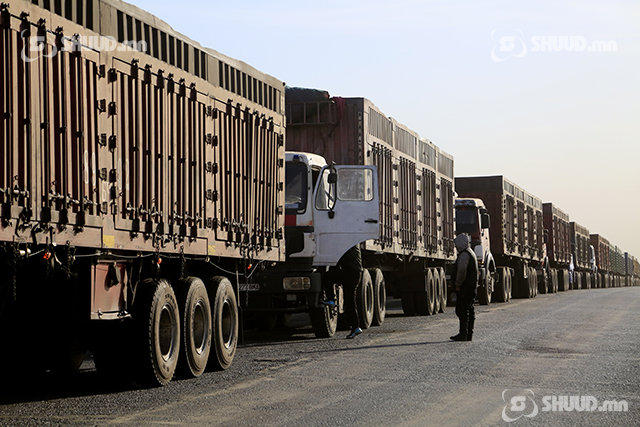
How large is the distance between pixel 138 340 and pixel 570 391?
4072 millimetres

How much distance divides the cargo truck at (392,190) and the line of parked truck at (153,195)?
5cm

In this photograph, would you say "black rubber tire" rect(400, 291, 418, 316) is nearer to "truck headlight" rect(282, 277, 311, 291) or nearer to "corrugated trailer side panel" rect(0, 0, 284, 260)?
"truck headlight" rect(282, 277, 311, 291)

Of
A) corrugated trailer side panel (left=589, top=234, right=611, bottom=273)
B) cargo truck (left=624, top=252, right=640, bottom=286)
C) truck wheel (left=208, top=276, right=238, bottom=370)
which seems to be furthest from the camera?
cargo truck (left=624, top=252, right=640, bottom=286)

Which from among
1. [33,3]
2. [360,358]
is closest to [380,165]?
[360,358]

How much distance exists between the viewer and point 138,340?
420 inches

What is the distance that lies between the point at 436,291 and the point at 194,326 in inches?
593

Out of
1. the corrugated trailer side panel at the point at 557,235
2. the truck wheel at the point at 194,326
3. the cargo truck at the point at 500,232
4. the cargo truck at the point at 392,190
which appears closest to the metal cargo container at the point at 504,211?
the cargo truck at the point at 500,232

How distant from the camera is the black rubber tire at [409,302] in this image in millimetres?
25516

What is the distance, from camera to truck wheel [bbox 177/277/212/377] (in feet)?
38.3

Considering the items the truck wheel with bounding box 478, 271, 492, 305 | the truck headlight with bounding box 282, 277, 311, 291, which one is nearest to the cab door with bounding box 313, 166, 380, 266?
the truck headlight with bounding box 282, 277, 311, 291

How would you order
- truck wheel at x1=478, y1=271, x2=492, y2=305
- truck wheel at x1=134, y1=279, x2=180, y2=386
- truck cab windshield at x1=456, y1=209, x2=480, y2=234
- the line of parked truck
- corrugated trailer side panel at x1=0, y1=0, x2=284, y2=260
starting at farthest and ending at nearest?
1. truck cab windshield at x1=456, y1=209, x2=480, y2=234
2. truck wheel at x1=478, y1=271, x2=492, y2=305
3. truck wheel at x1=134, y1=279, x2=180, y2=386
4. the line of parked truck
5. corrugated trailer side panel at x1=0, y1=0, x2=284, y2=260

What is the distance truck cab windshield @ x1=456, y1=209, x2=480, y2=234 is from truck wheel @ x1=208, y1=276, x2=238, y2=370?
65.7 ft

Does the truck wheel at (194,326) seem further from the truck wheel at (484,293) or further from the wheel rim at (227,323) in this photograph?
the truck wheel at (484,293)

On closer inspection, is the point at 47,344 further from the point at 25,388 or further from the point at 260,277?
the point at 260,277
